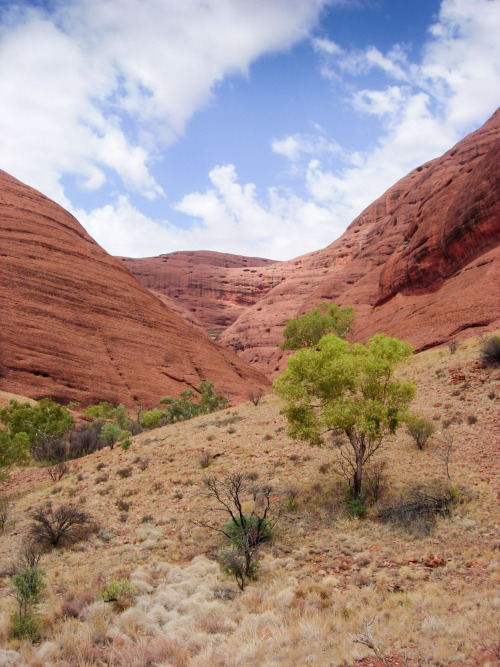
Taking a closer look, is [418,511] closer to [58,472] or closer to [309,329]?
[58,472]

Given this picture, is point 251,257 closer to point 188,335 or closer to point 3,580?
point 188,335

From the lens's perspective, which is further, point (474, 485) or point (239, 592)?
point (474, 485)

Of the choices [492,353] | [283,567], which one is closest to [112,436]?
[283,567]

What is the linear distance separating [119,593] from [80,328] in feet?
120

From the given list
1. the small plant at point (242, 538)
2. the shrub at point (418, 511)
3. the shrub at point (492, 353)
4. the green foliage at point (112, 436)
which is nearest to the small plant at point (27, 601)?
the small plant at point (242, 538)

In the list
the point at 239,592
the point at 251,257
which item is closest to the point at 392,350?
the point at 239,592

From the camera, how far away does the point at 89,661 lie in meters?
5.93

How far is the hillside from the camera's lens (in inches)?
229

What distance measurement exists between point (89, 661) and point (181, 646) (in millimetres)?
1230

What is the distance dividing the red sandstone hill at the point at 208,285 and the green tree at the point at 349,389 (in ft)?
276

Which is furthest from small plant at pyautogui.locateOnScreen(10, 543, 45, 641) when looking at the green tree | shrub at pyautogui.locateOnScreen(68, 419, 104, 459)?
shrub at pyautogui.locateOnScreen(68, 419, 104, 459)

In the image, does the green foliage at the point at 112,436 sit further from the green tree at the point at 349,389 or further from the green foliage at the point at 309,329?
the green foliage at the point at 309,329

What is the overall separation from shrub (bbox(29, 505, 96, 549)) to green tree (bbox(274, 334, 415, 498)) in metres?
5.67

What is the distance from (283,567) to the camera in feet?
28.0
